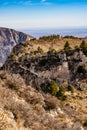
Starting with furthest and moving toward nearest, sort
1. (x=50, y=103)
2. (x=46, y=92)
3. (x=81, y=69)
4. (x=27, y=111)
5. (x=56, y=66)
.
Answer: (x=56, y=66) → (x=81, y=69) → (x=46, y=92) → (x=50, y=103) → (x=27, y=111)

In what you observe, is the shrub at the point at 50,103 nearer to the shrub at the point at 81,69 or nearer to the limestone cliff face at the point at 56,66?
the limestone cliff face at the point at 56,66

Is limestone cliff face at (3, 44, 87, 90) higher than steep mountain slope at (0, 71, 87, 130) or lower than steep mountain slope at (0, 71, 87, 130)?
lower

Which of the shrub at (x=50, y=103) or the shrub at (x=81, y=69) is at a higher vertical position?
the shrub at (x=50, y=103)

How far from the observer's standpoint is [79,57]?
222 ft

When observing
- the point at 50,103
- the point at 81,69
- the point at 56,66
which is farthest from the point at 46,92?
the point at 56,66

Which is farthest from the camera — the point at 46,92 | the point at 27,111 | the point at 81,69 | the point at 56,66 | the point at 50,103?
the point at 56,66

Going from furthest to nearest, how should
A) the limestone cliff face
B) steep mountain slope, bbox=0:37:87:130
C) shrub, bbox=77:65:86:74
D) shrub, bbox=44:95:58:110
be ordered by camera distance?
shrub, bbox=77:65:86:74 → the limestone cliff face → shrub, bbox=44:95:58:110 → steep mountain slope, bbox=0:37:87:130

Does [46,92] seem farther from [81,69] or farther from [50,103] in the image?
[81,69]

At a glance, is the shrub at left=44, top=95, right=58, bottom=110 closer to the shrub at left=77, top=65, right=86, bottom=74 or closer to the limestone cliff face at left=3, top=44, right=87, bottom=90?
the limestone cliff face at left=3, top=44, right=87, bottom=90

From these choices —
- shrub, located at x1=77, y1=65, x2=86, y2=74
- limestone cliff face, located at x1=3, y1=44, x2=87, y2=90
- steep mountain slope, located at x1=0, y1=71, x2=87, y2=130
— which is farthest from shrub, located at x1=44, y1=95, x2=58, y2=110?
shrub, located at x1=77, y1=65, x2=86, y2=74

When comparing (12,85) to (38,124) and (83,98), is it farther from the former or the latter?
(83,98)

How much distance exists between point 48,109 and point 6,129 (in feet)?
32.7

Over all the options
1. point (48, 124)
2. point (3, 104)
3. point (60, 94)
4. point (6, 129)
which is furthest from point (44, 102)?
point (60, 94)

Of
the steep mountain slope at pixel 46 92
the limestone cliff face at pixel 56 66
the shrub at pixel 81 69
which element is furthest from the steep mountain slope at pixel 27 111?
the shrub at pixel 81 69
